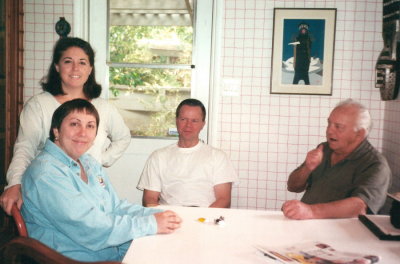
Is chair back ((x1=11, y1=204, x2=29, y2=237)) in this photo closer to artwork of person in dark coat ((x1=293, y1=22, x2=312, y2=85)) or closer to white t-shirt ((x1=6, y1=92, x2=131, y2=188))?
white t-shirt ((x1=6, y1=92, x2=131, y2=188))

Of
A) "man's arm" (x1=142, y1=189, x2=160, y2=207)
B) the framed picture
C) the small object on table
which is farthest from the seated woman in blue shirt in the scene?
the framed picture

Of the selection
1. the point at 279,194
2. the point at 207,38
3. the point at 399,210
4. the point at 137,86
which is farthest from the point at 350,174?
the point at 137,86

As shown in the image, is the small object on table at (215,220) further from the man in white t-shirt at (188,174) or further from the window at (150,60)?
the window at (150,60)

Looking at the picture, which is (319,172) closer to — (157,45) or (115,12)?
(157,45)

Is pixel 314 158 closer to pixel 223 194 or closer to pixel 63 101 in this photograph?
pixel 223 194

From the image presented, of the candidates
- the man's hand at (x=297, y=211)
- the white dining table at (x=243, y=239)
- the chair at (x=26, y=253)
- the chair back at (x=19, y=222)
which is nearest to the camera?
the chair at (x=26, y=253)

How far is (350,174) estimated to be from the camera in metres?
2.02

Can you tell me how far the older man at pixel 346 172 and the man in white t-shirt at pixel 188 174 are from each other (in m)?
0.47

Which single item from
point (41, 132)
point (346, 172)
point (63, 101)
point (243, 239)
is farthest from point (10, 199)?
point (346, 172)

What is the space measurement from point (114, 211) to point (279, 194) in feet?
5.37

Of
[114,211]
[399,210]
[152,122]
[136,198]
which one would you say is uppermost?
[152,122]

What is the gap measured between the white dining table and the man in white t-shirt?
2.38ft

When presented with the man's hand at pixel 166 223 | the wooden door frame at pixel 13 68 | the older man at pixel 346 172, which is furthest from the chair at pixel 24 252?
the wooden door frame at pixel 13 68

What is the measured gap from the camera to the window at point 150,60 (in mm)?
3018
